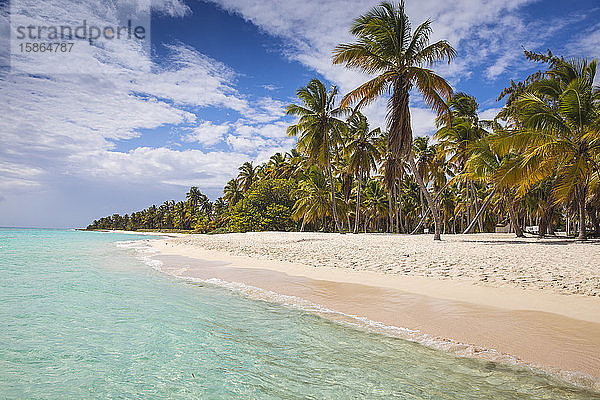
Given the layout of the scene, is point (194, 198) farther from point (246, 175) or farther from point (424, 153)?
point (424, 153)

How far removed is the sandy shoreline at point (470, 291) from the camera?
4555 mm

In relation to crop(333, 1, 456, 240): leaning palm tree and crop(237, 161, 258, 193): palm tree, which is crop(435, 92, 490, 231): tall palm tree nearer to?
crop(333, 1, 456, 240): leaning palm tree

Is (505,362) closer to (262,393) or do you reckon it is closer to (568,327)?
(568,327)

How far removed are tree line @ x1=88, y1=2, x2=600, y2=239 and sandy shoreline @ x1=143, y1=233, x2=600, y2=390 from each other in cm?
481

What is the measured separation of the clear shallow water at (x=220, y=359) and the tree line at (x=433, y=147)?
1248cm

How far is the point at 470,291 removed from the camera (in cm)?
711

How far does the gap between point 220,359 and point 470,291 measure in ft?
17.1

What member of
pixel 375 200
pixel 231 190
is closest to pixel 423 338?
pixel 375 200

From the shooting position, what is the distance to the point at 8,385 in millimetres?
3762

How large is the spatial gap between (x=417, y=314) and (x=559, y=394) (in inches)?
105

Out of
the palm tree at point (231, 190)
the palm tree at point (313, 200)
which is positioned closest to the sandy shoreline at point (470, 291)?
the palm tree at point (313, 200)

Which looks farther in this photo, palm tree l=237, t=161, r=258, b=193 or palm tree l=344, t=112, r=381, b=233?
palm tree l=237, t=161, r=258, b=193

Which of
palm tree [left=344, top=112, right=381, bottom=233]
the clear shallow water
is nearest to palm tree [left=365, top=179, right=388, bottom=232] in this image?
palm tree [left=344, top=112, right=381, bottom=233]

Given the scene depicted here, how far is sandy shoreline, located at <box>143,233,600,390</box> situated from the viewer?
4555mm
